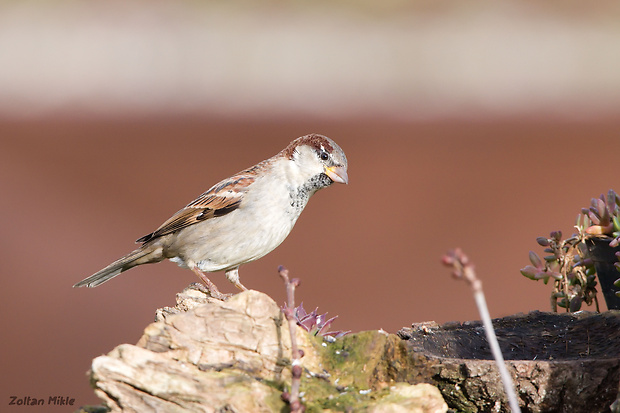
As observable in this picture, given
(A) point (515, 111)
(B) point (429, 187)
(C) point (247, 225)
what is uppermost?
(A) point (515, 111)

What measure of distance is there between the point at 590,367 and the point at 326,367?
58 centimetres

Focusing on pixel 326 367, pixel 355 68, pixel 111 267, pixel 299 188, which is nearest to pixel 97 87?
pixel 355 68

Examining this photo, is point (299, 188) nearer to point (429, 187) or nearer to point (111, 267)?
point (111, 267)

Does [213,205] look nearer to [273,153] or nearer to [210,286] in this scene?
[210,286]

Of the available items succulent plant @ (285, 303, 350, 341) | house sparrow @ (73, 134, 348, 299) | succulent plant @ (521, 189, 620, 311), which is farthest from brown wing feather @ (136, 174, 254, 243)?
succulent plant @ (521, 189, 620, 311)

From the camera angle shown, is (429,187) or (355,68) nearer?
(429,187)

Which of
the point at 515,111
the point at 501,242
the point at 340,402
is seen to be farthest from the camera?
the point at 515,111

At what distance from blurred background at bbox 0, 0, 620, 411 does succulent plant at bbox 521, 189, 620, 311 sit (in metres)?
2.36

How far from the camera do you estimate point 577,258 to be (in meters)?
2.59

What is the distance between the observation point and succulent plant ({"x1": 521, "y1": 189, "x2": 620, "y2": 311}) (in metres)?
2.44

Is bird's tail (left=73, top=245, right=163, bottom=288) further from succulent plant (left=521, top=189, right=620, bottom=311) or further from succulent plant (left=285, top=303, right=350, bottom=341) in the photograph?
succulent plant (left=521, top=189, right=620, bottom=311)

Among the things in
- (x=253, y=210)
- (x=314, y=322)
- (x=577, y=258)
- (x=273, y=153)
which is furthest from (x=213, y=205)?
(x=273, y=153)

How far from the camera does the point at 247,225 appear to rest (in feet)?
9.98

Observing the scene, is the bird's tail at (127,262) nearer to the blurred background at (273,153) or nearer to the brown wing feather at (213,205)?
the brown wing feather at (213,205)
